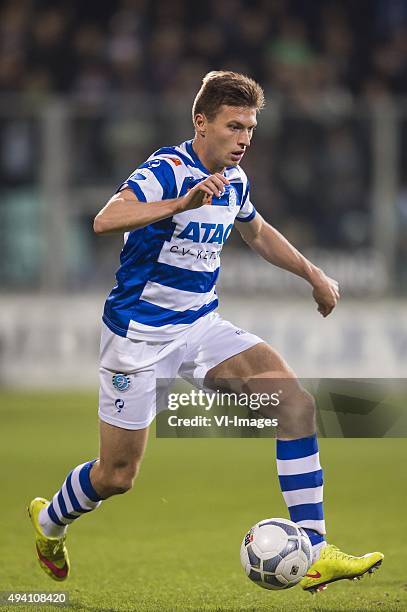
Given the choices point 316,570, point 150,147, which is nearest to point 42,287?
point 150,147

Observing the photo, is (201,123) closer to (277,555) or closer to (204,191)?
(204,191)

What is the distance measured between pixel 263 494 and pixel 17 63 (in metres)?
7.97

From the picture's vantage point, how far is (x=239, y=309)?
12.1 metres

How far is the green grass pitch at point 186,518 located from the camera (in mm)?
5168

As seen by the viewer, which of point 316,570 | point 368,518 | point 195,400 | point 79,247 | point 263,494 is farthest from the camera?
point 79,247

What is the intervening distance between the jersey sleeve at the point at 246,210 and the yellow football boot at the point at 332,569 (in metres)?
1.47

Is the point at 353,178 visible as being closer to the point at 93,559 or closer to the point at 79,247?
the point at 79,247

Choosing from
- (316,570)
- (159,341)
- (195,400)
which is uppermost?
(159,341)

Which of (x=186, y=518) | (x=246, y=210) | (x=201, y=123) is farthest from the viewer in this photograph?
(x=186, y=518)

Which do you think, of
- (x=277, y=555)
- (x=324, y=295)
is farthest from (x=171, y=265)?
(x=277, y=555)

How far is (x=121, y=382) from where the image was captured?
5125mm

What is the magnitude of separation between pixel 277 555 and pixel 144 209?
1343 millimetres
